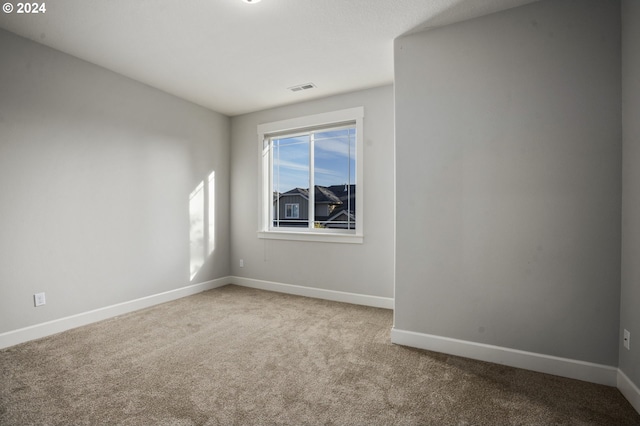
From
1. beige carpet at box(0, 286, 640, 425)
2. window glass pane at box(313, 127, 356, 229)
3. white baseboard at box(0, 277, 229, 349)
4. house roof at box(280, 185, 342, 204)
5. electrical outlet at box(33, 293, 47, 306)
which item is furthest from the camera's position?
house roof at box(280, 185, 342, 204)

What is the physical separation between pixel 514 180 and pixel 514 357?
1312 millimetres

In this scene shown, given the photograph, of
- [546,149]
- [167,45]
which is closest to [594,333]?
[546,149]

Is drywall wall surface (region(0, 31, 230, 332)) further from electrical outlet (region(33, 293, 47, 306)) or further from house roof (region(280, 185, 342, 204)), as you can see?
house roof (region(280, 185, 342, 204))

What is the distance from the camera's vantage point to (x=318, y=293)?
14.0ft

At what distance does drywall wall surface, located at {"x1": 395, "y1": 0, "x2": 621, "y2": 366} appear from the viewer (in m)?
2.12

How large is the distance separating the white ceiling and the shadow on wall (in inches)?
56.7

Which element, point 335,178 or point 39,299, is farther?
point 335,178

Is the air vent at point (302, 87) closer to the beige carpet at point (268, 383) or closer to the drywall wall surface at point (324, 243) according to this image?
the drywall wall surface at point (324, 243)

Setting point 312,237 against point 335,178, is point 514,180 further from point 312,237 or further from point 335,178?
point 312,237

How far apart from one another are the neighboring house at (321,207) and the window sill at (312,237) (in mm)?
175

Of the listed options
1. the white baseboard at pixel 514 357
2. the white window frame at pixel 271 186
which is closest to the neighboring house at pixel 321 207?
the white window frame at pixel 271 186

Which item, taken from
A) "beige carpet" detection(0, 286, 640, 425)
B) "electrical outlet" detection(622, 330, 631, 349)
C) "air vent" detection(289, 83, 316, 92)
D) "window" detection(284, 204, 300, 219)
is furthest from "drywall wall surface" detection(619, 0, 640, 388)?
"window" detection(284, 204, 300, 219)

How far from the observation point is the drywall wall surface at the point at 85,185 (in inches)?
107

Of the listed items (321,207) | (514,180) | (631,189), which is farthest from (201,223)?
(631,189)
